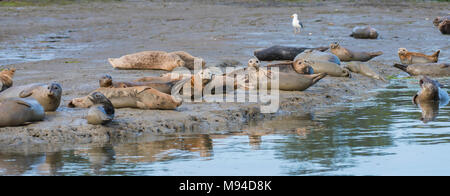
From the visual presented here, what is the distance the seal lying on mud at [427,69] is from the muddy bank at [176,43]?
13.2 inches

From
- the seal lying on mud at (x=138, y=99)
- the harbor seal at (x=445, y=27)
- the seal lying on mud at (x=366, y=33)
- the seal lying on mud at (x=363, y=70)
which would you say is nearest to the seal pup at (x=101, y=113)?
the seal lying on mud at (x=138, y=99)

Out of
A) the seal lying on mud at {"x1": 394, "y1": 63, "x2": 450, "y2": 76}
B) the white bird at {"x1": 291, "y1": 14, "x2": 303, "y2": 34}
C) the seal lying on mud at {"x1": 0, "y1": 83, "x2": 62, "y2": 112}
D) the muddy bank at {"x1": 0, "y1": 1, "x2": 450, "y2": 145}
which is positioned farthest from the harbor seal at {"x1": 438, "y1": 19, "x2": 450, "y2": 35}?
the seal lying on mud at {"x1": 0, "y1": 83, "x2": 62, "y2": 112}

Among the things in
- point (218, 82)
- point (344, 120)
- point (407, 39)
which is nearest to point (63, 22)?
point (407, 39)

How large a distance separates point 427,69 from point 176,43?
18.4 feet

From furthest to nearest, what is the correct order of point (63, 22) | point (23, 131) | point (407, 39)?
point (63, 22) → point (407, 39) → point (23, 131)

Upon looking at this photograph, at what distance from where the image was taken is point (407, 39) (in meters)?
15.4

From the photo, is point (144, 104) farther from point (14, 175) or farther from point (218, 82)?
point (14, 175)

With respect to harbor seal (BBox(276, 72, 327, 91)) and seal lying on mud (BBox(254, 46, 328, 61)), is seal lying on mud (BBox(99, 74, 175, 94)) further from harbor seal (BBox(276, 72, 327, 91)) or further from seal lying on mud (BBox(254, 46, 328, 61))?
seal lying on mud (BBox(254, 46, 328, 61))

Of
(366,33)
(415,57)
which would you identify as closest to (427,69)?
(415,57)

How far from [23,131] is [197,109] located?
177cm

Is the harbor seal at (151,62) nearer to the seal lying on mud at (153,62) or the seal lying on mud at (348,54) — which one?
the seal lying on mud at (153,62)

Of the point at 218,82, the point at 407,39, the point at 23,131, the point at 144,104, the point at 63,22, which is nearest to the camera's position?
the point at 23,131

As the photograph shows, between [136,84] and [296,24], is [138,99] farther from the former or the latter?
[296,24]
